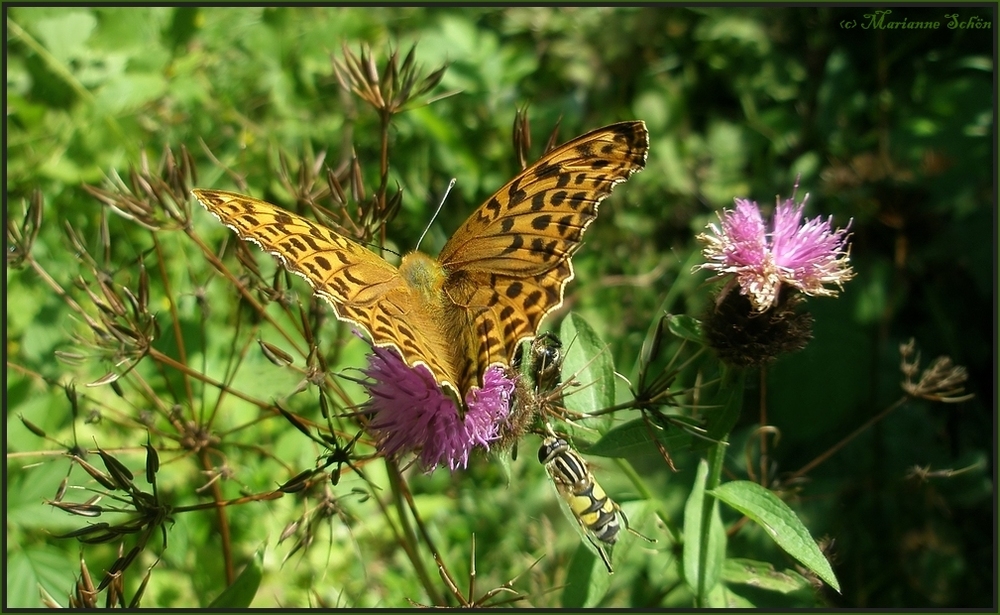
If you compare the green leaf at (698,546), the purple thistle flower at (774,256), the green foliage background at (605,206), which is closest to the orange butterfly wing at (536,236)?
the purple thistle flower at (774,256)

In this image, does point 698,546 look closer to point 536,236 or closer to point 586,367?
point 586,367

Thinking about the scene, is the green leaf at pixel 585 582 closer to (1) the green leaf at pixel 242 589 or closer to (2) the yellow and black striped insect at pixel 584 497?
(2) the yellow and black striped insect at pixel 584 497

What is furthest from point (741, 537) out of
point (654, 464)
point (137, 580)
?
→ point (137, 580)

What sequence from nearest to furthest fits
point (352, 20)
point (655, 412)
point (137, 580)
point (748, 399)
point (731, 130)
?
point (655, 412), point (137, 580), point (748, 399), point (352, 20), point (731, 130)

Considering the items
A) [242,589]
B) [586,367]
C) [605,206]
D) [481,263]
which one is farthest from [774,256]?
[605,206]

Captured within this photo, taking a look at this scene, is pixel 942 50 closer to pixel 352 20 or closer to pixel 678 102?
pixel 678 102

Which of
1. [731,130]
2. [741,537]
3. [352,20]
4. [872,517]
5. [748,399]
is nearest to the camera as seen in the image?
[741,537]

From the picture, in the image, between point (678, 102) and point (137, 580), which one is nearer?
point (137, 580)
